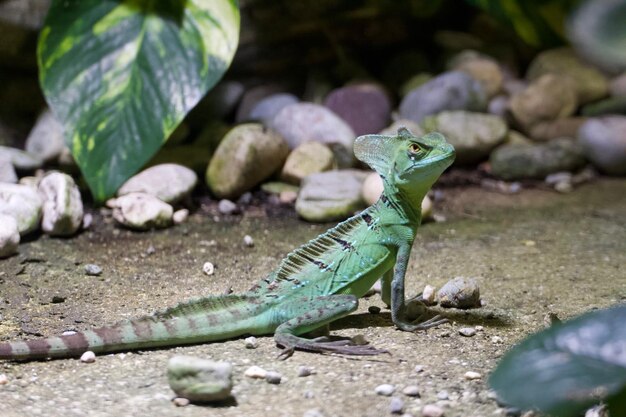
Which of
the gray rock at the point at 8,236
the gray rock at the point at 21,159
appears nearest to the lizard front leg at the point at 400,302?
the gray rock at the point at 8,236

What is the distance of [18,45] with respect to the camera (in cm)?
524

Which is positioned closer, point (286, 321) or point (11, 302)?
point (286, 321)

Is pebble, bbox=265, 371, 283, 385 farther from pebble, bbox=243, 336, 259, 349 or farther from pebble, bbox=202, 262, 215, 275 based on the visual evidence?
pebble, bbox=202, 262, 215, 275

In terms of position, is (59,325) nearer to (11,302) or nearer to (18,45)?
(11,302)

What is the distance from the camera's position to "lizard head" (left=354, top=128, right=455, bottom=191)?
311cm

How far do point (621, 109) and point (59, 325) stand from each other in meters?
4.87

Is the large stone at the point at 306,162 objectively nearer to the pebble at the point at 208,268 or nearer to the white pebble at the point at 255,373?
the pebble at the point at 208,268

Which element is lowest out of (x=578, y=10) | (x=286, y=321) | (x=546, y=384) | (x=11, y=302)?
(x=11, y=302)

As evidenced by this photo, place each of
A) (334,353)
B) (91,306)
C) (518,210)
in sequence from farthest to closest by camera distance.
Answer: (518,210), (91,306), (334,353)

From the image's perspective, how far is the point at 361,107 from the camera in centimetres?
602

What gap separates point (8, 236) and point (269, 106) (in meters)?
2.68

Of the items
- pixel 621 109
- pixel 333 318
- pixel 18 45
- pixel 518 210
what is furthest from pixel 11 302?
pixel 621 109

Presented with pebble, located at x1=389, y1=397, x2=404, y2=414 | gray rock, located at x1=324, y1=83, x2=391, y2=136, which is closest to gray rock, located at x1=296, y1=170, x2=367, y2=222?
gray rock, located at x1=324, y1=83, x2=391, y2=136

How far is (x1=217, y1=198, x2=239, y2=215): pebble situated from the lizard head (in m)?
1.76
